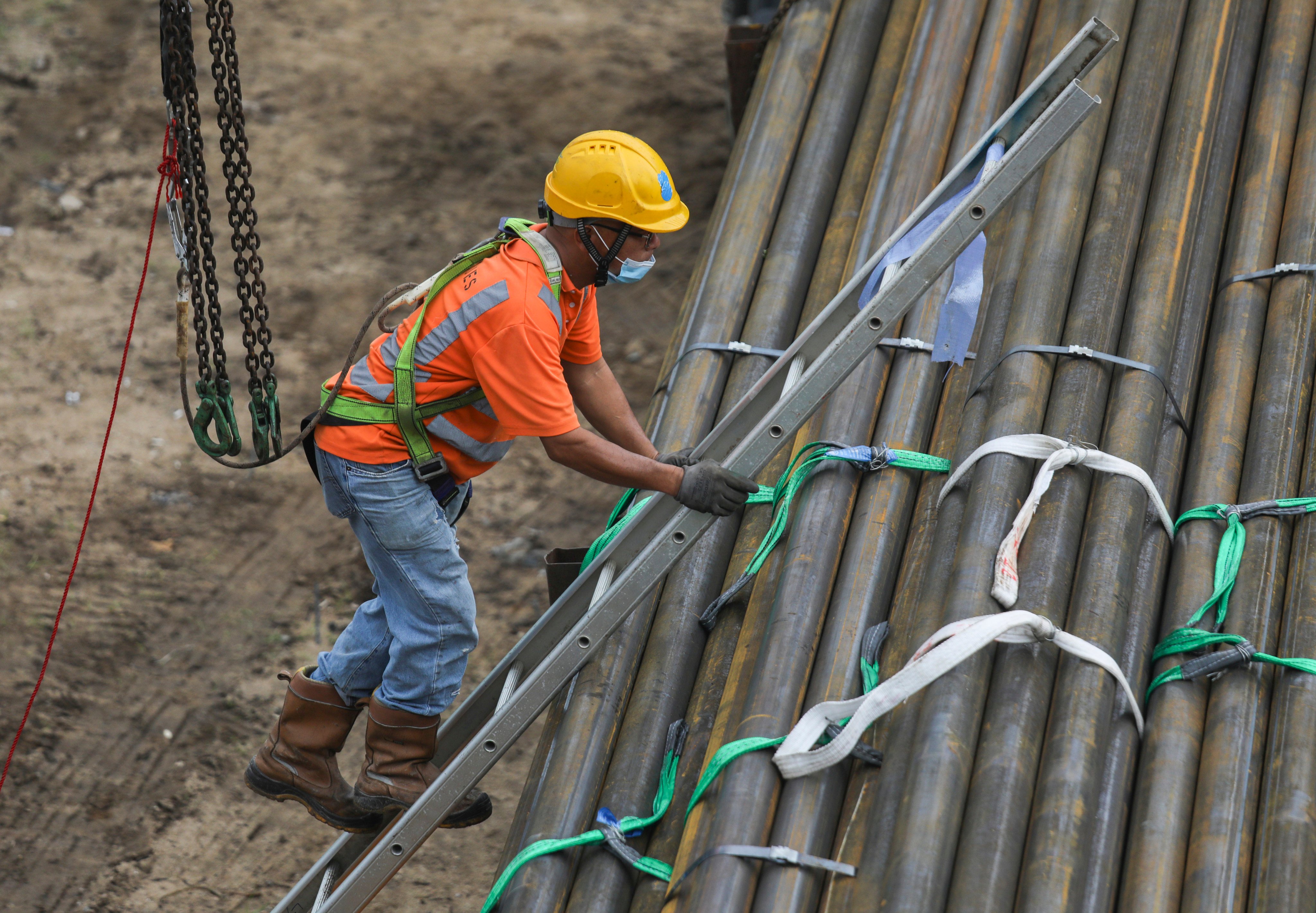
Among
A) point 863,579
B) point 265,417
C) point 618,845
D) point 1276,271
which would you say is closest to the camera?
point 618,845

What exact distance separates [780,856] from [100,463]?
11.5ft

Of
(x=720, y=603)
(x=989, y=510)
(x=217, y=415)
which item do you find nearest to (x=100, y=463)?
(x=217, y=415)

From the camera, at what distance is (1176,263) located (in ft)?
14.8

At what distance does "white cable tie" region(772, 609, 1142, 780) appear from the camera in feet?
10.6

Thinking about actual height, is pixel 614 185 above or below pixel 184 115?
below

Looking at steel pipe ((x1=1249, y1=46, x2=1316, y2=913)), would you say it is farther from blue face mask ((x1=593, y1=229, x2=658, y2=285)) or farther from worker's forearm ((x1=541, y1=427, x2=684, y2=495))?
blue face mask ((x1=593, y1=229, x2=658, y2=285))

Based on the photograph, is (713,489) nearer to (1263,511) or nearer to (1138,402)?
(1138,402)

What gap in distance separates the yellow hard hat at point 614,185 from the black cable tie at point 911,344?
1.20 m

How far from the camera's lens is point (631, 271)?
151 inches

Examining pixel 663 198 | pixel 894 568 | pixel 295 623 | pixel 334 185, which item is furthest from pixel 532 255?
pixel 334 185

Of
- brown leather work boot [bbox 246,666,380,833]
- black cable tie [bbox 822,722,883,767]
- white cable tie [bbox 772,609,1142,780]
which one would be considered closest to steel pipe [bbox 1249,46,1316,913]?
white cable tie [bbox 772,609,1142,780]

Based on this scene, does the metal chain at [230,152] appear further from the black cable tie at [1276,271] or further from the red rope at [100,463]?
the black cable tie at [1276,271]

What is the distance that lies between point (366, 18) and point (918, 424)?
29.6 ft

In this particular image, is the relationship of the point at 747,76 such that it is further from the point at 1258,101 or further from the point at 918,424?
the point at 918,424
